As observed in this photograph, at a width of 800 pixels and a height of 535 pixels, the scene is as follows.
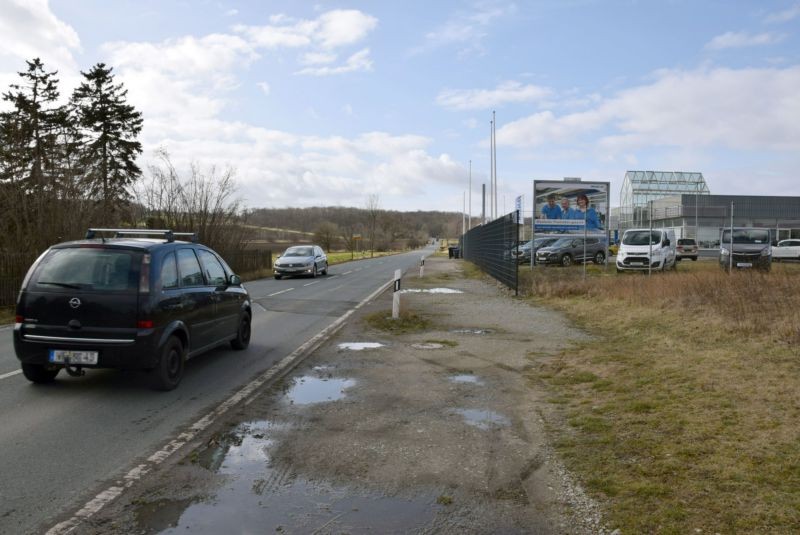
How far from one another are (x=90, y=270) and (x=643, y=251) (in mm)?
22753

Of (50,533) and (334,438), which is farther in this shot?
(334,438)

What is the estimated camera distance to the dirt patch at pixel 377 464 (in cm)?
369

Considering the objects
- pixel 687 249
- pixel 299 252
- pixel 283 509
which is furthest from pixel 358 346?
pixel 687 249

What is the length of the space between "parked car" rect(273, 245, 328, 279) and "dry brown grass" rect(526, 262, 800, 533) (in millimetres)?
18905

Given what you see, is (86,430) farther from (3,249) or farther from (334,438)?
(3,249)

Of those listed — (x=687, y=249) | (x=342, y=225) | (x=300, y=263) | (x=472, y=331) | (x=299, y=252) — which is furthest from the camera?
(x=342, y=225)

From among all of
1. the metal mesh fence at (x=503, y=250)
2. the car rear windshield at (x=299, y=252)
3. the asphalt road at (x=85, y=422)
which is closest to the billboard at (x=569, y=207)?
the metal mesh fence at (x=503, y=250)

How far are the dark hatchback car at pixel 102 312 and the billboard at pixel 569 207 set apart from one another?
981 inches

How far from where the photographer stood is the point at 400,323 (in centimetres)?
1229

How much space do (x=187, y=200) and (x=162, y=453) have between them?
2441cm

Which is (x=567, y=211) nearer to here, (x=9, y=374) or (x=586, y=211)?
(x=586, y=211)

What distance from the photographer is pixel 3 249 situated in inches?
637

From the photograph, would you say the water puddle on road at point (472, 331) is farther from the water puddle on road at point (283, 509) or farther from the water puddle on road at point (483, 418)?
the water puddle on road at point (283, 509)

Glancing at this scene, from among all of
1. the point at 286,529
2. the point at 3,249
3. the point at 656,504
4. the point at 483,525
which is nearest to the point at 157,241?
the point at 286,529
